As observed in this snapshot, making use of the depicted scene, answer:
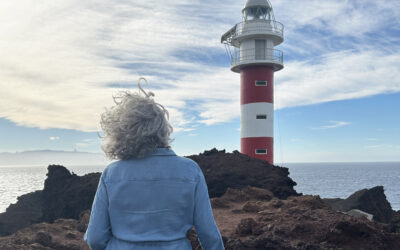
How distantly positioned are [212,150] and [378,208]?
8530mm

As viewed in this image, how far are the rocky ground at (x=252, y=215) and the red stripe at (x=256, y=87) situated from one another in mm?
6133

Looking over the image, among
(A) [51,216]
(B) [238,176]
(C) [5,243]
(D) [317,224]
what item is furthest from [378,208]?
(C) [5,243]

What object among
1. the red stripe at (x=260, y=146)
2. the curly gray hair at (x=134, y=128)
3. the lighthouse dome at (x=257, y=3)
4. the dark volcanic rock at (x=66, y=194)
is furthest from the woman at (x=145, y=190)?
the lighthouse dome at (x=257, y=3)

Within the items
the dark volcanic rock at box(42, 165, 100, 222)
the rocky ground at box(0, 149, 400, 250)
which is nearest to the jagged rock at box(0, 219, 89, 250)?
the rocky ground at box(0, 149, 400, 250)

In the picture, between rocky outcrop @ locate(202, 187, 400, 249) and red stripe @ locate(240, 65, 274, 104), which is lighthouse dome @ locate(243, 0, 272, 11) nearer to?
red stripe @ locate(240, 65, 274, 104)

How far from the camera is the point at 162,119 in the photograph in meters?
2.48

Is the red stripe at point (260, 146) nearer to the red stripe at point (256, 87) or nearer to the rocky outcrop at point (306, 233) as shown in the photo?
the red stripe at point (256, 87)

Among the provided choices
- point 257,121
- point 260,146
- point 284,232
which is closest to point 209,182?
point 284,232

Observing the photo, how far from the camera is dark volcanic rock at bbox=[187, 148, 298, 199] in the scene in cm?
1251

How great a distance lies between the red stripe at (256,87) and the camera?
2067 centimetres

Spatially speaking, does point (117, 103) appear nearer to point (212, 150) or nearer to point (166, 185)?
point (166, 185)

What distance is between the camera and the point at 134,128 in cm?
241

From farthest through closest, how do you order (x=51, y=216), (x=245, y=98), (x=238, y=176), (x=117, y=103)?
(x=245, y=98)
(x=51, y=216)
(x=238, y=176)
(x=117, y=103)

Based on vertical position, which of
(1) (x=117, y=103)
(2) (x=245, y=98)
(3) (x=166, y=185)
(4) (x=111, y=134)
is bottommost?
(3) (x=166, y=185)
